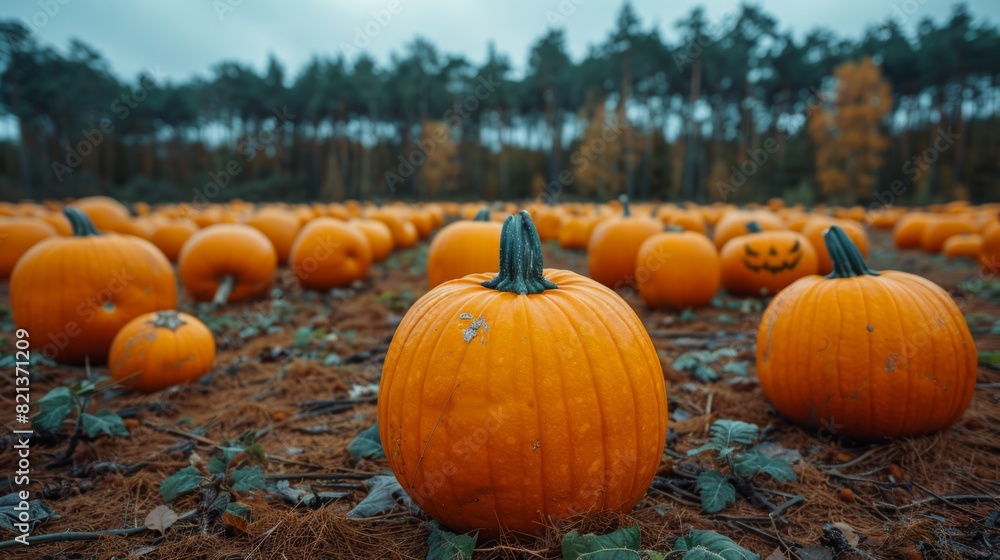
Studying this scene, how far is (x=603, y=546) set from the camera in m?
1.42

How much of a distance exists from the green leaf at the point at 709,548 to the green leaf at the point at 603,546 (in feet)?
0.49

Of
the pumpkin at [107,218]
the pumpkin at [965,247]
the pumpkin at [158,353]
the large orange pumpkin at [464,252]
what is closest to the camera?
the pumpkin at [158,353]

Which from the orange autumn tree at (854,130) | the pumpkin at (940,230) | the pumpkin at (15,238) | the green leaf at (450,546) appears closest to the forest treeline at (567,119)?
the orange autumn tree at (854,130)

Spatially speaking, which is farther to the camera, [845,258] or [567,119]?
[567,119]

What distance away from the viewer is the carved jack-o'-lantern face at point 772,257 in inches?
218

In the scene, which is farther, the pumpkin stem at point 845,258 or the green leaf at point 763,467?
the pumpkin stem at point 845,258

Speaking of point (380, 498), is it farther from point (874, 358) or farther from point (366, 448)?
point (874, 358)

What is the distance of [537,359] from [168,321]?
10.00ft

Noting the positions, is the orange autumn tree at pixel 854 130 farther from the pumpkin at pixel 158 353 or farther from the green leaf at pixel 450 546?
the green leaf at pixel 450 546

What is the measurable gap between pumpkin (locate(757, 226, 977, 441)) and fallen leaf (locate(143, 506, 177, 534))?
9.36ft

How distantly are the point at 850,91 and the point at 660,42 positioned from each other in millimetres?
11961

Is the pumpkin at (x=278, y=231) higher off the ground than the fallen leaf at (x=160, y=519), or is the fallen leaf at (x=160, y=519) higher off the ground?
the pumpkin at (x=278, y=231)

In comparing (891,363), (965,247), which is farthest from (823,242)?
(891,363)

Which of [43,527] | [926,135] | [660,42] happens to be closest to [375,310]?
[43,527]
